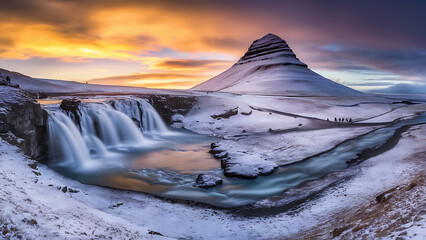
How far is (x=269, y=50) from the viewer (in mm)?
183000

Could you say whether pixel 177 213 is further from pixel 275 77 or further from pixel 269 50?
pixel 269 50

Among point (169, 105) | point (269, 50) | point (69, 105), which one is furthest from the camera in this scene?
point (269, 50)

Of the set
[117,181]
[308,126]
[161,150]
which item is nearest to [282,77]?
[308,126]

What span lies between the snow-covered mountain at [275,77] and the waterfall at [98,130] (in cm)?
7196

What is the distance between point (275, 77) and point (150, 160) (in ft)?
396

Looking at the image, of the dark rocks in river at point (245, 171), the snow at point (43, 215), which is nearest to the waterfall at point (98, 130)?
the snow at point (43, 215)

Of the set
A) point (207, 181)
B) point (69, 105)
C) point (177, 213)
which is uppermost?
point (69, 105)

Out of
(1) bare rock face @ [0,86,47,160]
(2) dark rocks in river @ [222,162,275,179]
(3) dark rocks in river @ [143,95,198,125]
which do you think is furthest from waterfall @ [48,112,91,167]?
(3) dark rocks in river @ [143,95,198,125]

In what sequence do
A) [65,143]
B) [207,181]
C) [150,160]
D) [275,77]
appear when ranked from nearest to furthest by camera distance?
[207,181]
[65,143]
[150,160]
[275,77]

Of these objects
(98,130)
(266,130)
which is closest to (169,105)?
(266,130)

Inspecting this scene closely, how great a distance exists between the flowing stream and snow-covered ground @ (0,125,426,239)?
6.30ft

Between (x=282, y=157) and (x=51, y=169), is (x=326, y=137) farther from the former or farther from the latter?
(x=51, y=169)

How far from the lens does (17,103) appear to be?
51.0 feet

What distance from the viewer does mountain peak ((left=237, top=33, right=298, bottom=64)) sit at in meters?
173
